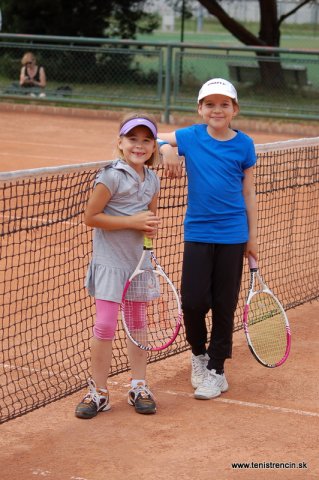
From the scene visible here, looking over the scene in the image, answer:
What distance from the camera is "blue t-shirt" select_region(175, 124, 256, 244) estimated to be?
595 cm

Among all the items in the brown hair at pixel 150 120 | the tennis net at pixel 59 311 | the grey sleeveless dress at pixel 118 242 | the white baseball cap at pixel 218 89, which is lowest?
the tennis net at pixel 59 311

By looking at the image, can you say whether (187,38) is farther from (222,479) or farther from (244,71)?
(222,479)

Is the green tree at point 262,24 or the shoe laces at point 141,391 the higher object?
the green tree at point 262,24

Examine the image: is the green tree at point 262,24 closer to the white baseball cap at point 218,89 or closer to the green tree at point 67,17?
the green tree at point 67,17

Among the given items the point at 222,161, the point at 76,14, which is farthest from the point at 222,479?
the point at 76,14

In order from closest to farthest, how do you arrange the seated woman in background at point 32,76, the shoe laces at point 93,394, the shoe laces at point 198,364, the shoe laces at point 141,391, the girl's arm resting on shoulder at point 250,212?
the shoe laces at point 93,394 → the shoe laces at point 141,391 → the girl's arm resting on shoulder at point 250,212 → the shoe laces at point 198,364 → the seated woman in background at point 32,76

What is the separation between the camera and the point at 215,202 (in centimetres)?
595

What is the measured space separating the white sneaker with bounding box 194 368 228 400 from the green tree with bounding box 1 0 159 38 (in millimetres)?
23421

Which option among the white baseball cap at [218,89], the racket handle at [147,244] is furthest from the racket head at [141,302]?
the white baseball cap at [218,89]

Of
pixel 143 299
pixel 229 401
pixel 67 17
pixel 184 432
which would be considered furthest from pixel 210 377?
pixel 67 17

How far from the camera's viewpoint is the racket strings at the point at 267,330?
6.09 meters

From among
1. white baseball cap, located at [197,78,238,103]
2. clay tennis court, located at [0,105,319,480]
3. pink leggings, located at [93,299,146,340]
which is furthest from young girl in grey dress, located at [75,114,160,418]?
white baseball cap, located at [197,78,238,103]

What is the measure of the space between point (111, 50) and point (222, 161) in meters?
16.4

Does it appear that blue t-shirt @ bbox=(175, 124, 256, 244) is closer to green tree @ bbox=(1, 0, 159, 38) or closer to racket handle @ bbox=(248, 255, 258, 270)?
racket handle @ bbox=(248, 255, 258, 270)
